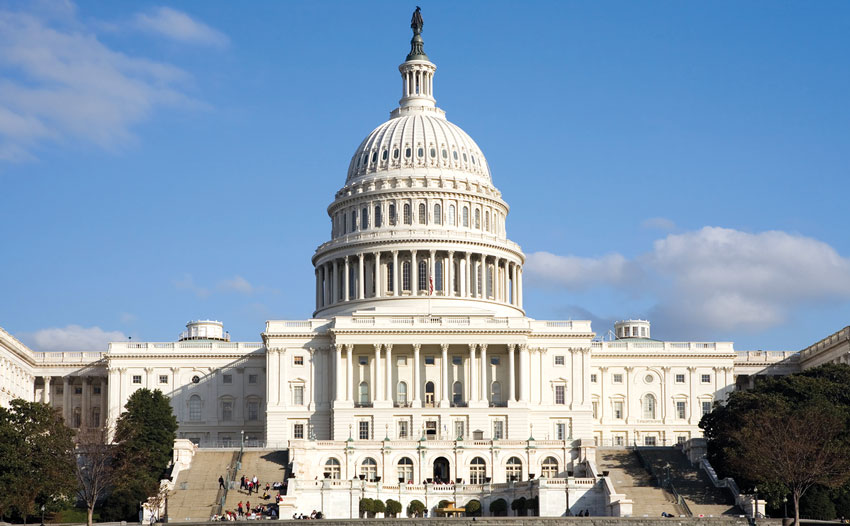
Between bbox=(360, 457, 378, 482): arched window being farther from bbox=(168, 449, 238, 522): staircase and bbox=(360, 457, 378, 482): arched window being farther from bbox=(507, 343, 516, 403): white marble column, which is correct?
bbox=(507, 343, 516, 403): white marble column

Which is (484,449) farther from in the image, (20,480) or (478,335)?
(20,480)

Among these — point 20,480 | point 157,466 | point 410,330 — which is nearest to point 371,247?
point 410,330

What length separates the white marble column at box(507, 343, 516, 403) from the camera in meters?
152

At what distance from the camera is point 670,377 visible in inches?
6599

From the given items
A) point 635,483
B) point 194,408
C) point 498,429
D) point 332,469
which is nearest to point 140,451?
point 332,469

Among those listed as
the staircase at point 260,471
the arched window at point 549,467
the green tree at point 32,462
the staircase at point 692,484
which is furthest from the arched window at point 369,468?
the green tree at point 32,462

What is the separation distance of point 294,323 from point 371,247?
53.0ft

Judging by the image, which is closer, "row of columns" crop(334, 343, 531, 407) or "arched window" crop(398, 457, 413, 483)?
"arched window" crop(398, 457, 413, 483)

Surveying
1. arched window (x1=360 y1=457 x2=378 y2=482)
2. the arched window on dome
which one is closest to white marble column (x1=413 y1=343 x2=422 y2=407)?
arched window (x1=360 y1=457 x2=378 y2=482)

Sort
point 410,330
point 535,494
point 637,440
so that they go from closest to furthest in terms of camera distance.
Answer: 1. point 535,494
2. point 410,330
3. point 637,440

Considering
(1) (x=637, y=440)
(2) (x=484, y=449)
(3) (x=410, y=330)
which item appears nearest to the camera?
(2) (x=484, y=449)

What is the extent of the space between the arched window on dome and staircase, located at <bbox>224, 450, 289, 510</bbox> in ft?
146

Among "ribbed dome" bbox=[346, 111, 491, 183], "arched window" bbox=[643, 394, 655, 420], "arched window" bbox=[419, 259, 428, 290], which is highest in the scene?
"ribbed dome" bbox=[346, 111, 491, 183]

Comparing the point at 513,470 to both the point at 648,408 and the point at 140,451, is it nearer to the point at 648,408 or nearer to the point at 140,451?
the point at 140,451
